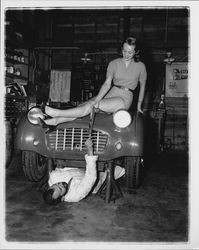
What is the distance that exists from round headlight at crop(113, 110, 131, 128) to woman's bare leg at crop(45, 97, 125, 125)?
29 cm

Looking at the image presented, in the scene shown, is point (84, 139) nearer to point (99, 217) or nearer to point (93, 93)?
point (99, 217)

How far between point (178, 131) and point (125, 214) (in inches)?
270

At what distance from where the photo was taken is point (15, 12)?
6.57 meters

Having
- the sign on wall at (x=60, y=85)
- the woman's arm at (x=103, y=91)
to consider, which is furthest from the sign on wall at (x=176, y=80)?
the woman's arm at (x=103, y=91)

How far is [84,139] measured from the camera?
2.53m

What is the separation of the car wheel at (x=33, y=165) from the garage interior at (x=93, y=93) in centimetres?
16

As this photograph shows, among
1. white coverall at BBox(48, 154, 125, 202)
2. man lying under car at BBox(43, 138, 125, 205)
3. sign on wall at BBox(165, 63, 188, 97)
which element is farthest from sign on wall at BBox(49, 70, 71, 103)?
man lying under car at BBox(43, 138, 125, 205)

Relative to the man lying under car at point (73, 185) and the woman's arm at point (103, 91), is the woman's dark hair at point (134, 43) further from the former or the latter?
→ the man lying under car at point (73, 185)

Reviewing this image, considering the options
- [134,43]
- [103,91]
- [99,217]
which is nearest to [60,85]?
[103,91]

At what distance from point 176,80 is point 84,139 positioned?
582cm

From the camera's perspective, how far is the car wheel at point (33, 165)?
2762 mm
